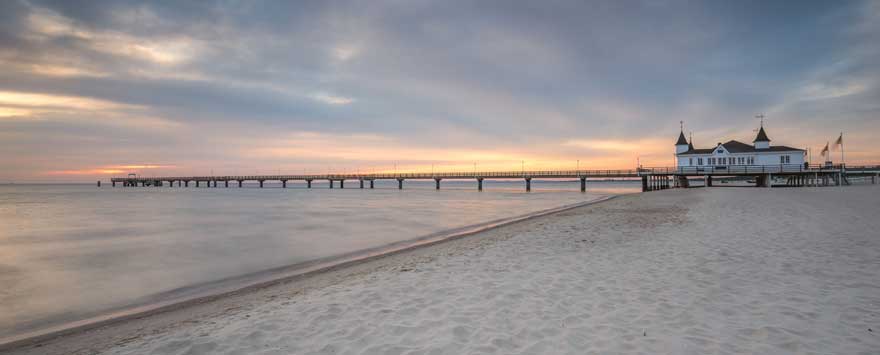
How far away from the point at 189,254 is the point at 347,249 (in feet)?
18.6

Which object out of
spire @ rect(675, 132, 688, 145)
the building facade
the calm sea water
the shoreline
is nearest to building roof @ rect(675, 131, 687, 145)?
spire @ rect(675, 132, 688, 145)

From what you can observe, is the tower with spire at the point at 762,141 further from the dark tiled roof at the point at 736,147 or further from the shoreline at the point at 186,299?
the shoreline at the point at 186,299

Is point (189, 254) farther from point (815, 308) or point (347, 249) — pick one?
point (815, 308)

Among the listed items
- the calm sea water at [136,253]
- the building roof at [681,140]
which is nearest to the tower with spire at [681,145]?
the building roof at [681,140]

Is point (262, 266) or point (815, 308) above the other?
point (815, 308)

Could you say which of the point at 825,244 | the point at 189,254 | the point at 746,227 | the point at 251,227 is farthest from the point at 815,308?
the point at 251,227

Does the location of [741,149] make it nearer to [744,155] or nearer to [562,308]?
[744,155]

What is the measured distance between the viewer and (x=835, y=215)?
47.0 ft

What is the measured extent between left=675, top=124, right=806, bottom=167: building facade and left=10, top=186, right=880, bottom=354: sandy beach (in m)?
48.1

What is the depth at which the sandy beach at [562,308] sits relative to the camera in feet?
14.5

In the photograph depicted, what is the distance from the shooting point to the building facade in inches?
1864

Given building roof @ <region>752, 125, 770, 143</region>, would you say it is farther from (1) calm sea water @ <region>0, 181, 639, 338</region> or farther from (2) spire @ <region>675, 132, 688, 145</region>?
(1) calm sea water @ <region>0, 181, 639, 338</region>

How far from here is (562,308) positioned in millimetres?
5504

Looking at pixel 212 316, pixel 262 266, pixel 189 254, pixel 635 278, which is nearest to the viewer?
pixel 212 316
